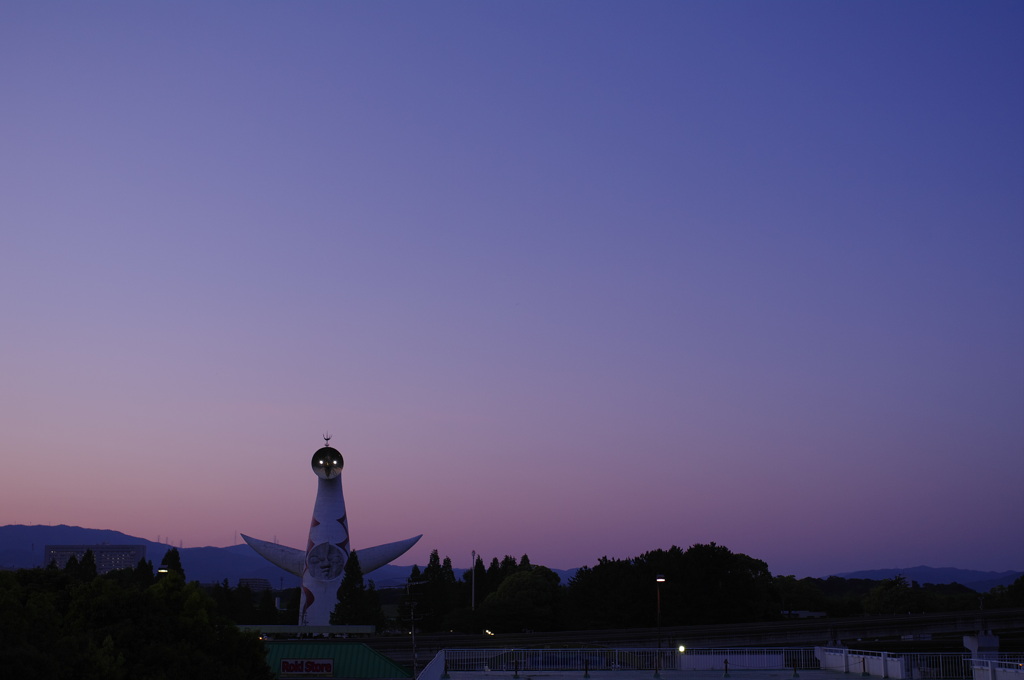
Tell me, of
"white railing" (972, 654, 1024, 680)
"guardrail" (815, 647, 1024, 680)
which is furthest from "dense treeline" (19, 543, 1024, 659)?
"white railing" (972, 654, 1024, 680)

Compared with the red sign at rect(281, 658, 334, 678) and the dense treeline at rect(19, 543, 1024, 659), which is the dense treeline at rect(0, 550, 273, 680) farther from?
the red sign at rect(281, 658, 334, 678)

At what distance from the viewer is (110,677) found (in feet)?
68.2

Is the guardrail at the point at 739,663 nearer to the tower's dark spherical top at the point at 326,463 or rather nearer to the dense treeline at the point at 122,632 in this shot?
the dense treeline at the point at 122,632

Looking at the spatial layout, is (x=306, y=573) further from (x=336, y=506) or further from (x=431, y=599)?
(x=431, y=599)

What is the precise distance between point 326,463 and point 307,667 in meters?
26.7

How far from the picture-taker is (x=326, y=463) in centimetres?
7712

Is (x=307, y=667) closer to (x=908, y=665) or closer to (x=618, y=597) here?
(x=908, y=665)

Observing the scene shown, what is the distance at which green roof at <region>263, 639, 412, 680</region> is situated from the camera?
51062 millimetres

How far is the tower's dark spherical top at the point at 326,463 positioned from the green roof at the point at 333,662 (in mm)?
24635

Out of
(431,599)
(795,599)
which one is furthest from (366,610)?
(795,599)

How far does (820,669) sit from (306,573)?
52.2 meters

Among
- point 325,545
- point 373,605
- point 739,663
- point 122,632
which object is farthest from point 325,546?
point 122,632

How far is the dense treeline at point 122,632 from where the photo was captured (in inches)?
802

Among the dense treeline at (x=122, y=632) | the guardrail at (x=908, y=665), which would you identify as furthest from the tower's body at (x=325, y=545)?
the guardrail at (x=908, y=665)
